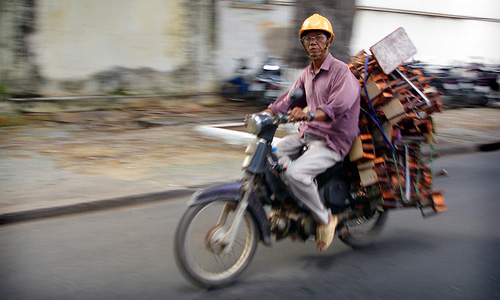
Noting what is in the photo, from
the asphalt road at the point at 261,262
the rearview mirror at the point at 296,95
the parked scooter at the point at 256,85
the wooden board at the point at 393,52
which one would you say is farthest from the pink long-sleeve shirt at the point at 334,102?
the parked scooter at the point at 256,85

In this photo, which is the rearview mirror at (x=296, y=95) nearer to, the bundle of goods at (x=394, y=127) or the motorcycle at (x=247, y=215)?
the motorcycle at (x=247, y=215)

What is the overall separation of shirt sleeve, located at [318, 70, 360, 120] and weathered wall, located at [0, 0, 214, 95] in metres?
7.67

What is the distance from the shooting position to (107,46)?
1030 centimetres

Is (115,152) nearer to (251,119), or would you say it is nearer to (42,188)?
(42,188)

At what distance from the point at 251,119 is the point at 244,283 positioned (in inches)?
44.3

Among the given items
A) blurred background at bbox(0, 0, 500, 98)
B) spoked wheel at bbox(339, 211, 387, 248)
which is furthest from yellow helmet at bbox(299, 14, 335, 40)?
blurred background at bbox(0, 0, 500, 98)

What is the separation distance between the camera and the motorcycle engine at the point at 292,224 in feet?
11.5

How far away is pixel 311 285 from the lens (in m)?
3.40

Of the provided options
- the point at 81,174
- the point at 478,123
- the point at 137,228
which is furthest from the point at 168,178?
the point at 478,123

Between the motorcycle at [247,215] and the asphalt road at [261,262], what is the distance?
0.19 metres

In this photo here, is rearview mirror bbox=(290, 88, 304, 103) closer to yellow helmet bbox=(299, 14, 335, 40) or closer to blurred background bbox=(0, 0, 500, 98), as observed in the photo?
yellow helmet bbox=(299, 14, 335, 40)

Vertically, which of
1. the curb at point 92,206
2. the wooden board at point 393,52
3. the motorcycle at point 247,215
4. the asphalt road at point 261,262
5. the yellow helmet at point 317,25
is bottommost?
the curb at point 92,206

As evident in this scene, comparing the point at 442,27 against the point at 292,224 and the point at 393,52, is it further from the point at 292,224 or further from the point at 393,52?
the point at 292,224

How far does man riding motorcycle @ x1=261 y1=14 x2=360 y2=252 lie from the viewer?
11.1ft
